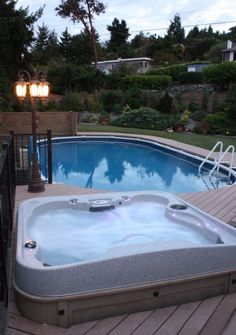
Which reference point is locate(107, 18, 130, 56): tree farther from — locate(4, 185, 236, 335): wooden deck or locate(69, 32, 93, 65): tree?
locate(4, 185, 236, 335): wooden deck

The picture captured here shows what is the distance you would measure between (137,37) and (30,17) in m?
29.0

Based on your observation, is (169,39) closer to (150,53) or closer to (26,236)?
(150,53)

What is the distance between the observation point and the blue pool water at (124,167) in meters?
8.05

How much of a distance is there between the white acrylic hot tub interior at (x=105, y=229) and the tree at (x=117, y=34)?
34.7 meters

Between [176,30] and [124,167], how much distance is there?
32332 millimetres

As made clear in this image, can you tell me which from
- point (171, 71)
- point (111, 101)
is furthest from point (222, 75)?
point (171, 71)

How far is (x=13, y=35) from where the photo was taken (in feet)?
38.9

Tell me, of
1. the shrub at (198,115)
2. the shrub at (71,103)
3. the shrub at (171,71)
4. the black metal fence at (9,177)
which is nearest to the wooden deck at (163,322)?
the black metal fence at (9,177)

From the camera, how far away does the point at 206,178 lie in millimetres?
8188

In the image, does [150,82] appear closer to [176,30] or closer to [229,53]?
[229,53]

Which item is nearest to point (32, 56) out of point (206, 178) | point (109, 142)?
point (109, 142)

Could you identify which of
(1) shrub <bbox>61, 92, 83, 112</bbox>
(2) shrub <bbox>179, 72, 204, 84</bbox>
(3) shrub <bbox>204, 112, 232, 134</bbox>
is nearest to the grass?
(3) shrub <bbox>204, 112, 232, 134</bbox>

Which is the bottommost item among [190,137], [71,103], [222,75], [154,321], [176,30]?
[154,321]

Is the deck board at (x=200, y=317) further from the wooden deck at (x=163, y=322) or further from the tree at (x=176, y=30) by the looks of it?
the tree at (x=176, y=30)
